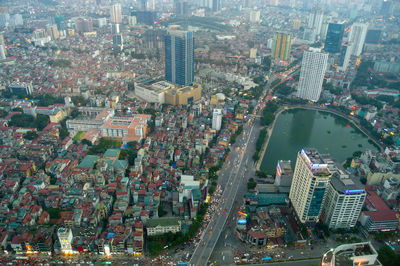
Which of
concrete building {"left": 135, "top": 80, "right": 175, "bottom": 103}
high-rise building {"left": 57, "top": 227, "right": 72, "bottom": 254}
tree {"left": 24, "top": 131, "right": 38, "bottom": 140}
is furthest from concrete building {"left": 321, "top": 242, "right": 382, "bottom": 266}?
concrete building {"left": 135, "top": 80, "right": 175, "bottom": 103}

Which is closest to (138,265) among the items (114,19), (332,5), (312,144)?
(312,144)

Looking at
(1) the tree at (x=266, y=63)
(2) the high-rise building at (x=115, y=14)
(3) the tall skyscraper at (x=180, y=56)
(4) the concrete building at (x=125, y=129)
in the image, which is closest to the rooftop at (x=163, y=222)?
(4) the concrete building at (x=125, y=129)

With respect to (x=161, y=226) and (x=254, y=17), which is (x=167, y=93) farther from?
(x=254, y=17)

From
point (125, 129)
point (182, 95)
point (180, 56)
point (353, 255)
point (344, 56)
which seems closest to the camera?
point (353, 255)

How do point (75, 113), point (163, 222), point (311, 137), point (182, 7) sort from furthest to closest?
point (182, 7), point (75, 113), point (311, 137), point (163, 222)

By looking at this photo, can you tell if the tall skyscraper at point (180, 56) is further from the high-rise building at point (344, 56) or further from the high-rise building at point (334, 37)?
the high-rise building at point (334, 37)

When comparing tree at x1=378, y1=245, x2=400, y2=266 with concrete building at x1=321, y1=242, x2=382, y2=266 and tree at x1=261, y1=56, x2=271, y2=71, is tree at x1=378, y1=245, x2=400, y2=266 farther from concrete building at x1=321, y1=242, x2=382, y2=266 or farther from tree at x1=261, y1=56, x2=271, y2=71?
tree at x1=261, y1=56, x2=271, y2=71

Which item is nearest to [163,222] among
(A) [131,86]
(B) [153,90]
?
(B) [153,90]

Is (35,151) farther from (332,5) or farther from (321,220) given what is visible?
(332,5)
